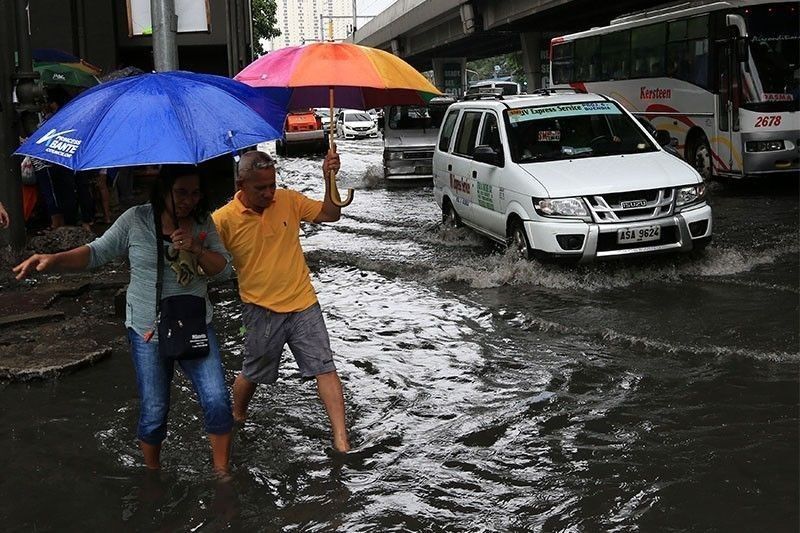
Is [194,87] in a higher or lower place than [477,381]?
higher

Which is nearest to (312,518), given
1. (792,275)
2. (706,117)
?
(792,275)

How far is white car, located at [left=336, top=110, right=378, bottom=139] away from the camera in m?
43.8

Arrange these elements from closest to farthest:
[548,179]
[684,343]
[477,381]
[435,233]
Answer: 1. [477,381]
2. [684,343]
3. [548,179]
4. [435,233]

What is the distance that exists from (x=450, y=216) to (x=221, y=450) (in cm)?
810

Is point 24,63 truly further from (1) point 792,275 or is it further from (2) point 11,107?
(1) point 792,275

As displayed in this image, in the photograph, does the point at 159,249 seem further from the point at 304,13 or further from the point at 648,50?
the point at 304,13

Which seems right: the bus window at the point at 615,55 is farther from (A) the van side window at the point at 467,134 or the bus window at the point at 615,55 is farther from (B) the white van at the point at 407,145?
(A) the van side window at the point at 467,134

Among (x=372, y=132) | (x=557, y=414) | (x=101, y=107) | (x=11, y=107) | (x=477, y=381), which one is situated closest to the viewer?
(x=101, y=107)

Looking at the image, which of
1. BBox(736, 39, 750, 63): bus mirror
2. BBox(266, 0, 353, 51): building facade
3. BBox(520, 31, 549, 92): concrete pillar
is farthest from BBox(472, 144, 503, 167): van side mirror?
BBox(266, 0, 353, 51): building facade

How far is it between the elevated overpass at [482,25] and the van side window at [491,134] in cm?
2061

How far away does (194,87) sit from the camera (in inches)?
167

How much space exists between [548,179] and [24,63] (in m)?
6.14

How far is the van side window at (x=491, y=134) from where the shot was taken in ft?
34.2

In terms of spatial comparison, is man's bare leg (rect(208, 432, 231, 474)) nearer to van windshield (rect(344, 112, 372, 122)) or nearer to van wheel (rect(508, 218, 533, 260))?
van wheel (rect(508, 218, 533, 260))
